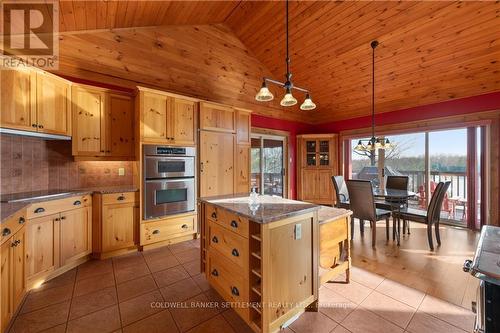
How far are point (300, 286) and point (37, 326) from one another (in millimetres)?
2088

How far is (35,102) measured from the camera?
2348 millimetres

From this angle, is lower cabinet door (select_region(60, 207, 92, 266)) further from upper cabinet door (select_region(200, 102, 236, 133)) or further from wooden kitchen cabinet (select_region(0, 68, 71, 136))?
upper cabinet door (select_region(200, 102, 236, 133))

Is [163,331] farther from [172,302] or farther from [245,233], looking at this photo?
[245,233]

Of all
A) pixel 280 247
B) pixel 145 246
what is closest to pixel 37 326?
pixel 145 246

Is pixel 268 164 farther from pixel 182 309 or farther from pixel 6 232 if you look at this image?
pixel 6 232

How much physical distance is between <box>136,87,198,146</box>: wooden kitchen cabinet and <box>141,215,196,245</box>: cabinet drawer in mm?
1205

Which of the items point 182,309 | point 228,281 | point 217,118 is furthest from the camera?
point 217,118

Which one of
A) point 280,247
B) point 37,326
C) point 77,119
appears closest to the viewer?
point 280,247

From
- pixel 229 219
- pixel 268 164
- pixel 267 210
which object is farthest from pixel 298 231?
pixel 268 164

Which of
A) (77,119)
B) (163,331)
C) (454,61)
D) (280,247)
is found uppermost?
(454,61)

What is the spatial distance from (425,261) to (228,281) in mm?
2641

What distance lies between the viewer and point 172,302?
1975 mm

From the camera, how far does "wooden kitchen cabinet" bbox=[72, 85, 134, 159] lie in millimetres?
2816

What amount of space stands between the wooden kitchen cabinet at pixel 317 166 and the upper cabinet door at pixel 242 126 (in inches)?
85.8
